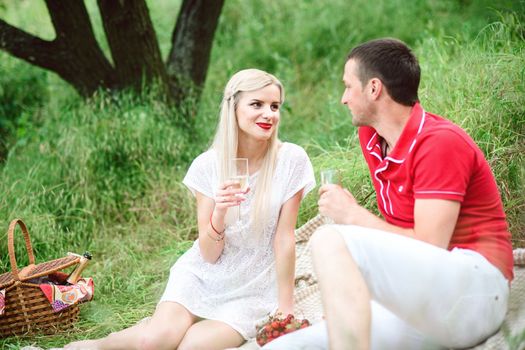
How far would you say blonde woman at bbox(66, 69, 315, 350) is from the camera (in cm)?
383

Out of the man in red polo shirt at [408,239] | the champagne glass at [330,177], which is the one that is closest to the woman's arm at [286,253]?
the man in red polo shirt at [408,239]

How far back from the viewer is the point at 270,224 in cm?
398

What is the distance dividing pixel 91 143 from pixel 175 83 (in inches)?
49.2

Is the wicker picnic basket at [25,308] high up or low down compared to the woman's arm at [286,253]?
down

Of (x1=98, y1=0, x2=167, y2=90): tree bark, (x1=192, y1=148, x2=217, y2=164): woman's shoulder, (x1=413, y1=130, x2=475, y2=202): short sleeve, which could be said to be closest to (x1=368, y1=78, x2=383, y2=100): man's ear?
(x1=413, y1=130, x2=475, y2=202): short sleeve

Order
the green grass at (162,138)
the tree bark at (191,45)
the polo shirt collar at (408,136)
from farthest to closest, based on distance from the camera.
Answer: the tree bark at (191,45) < the green grass at (162,138) < the polo shirt collar at (408,136)

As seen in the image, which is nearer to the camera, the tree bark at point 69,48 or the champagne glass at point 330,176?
the champagne glass at point 330,176

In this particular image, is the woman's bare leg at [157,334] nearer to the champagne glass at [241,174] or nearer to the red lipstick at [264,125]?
the champagne glass at [241,174]

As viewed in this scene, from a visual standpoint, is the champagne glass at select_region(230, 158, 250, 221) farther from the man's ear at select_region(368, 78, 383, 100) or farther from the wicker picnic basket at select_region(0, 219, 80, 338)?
the wicker picnic basket at select_region(0, 219, 80, 338)

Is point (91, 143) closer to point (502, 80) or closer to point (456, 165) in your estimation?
point (502, 80)

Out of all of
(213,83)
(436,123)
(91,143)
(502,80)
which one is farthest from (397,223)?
(213,83)

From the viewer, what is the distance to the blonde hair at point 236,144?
391 centimetres

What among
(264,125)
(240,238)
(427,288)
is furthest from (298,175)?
(427,288)

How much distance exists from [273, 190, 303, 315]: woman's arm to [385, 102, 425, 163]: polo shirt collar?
2.75ft
